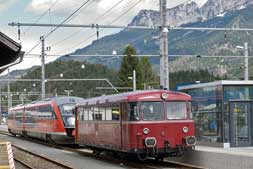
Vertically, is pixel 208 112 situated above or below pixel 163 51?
below

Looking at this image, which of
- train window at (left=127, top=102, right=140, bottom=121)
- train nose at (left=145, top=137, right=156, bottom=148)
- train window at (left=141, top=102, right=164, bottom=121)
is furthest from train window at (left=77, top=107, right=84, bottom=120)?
train nose at (left=145, top=137, right=156, bottom=148)

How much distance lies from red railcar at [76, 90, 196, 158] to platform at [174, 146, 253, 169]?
0.56 meters

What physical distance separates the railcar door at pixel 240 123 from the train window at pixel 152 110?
360 centimetres

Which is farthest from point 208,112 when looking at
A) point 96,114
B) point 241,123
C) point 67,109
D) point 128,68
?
point 128,68

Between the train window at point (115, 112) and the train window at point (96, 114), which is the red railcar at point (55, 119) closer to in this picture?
the train window at point (96, 114)

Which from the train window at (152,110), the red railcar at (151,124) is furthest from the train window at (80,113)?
the train window at (152,110)

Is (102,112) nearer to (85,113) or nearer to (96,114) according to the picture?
(96,114)

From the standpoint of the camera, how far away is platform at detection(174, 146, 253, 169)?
1656 centimetres

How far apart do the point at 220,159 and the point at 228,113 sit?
534 centimetres

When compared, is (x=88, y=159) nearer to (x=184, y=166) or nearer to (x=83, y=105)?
(x=83, y=105)

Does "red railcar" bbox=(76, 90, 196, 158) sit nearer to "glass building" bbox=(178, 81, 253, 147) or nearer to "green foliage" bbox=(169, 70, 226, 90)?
"glass building" bbox=(178, 81, 253, 147)

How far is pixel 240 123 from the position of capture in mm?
23141

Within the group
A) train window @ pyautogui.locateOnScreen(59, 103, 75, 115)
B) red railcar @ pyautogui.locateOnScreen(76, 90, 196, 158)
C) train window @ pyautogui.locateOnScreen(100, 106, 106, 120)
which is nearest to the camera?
red railcar @ pyautogui.locateOnScreen(76, 90, 196, 158)

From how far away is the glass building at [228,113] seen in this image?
23.0 meters
